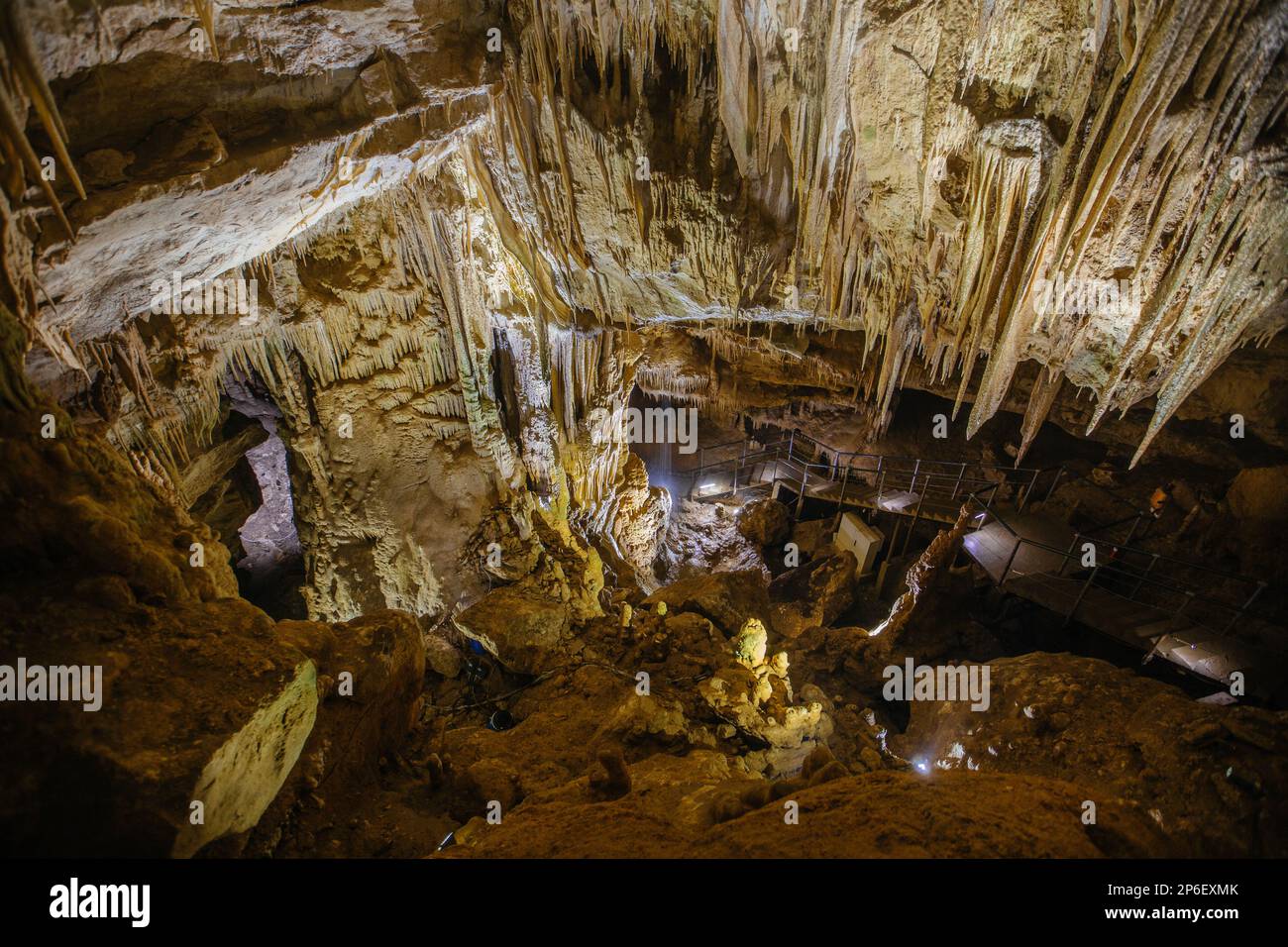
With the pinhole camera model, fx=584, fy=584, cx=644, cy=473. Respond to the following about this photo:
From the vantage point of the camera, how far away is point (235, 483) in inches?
356

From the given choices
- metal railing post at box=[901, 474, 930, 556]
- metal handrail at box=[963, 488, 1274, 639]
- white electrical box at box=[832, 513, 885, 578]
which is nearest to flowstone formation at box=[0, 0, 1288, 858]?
metal handrail at box=[963, 488, 1274, 639]

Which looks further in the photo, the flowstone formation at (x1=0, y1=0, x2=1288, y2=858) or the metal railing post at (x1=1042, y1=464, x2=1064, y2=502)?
the metal railing post at (x1=1042, y1=464, x2=1064, y2=502)

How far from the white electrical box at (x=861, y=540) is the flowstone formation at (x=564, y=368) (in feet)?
4.82

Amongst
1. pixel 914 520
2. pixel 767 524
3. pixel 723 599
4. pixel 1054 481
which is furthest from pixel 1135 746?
pixel 767 524

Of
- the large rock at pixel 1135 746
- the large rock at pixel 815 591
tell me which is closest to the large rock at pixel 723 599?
the large rock at pixel 815 591

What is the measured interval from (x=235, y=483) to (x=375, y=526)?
3286mm

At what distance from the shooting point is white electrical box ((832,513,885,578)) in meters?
10.2

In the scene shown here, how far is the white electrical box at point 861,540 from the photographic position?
10.2 m

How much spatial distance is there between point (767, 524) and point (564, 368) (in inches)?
230

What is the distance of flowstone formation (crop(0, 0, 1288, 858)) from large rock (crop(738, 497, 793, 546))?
286cm

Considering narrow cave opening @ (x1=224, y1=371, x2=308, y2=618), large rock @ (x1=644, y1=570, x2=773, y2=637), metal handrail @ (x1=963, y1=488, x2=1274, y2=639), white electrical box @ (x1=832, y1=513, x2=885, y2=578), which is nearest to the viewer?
metal handrail @ (x1=963, y1=488, x2=1274, y2=639)

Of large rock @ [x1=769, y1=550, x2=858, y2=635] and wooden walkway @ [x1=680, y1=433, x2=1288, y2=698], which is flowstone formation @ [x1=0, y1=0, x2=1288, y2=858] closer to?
wooden walkway @ [x1=680, y1=433, x2=1288, y2=698]
